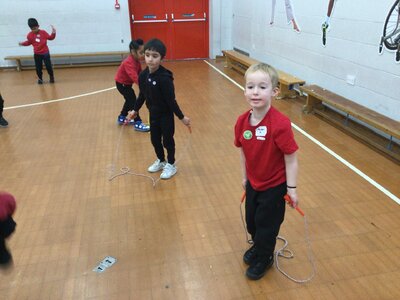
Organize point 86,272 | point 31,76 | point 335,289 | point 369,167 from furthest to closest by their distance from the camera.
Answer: point 31,76, point 369,167, point 86,272, point 335,289

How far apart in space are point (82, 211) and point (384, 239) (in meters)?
2.44

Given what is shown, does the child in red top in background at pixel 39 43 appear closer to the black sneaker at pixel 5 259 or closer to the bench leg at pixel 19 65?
the bench leg at pixel 19 65

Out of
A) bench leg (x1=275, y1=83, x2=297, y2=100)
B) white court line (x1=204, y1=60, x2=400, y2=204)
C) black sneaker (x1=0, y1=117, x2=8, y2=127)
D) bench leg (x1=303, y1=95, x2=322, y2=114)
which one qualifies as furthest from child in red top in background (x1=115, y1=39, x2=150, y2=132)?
bench leg (x1=275, y1=83, x2=297, y2=100)

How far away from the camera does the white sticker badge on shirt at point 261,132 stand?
193 cm

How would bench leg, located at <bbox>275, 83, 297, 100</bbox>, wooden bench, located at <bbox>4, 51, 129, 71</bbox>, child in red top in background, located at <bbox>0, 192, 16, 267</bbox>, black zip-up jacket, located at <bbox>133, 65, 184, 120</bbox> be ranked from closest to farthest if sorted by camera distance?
child in red top in background, located at <bbox>0, 192, 16, 267</bbox>
black zip-up jacket, located at <bbox>133, 65, 184, 120</bbox>
bench leg, located at <bbox>275, 83, 297, 100</bbox>
wooden bench, located at <bbox>4, 51, 129, 71</bbox>

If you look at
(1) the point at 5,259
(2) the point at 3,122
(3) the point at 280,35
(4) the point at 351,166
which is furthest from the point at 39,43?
(1) the point at 5,259

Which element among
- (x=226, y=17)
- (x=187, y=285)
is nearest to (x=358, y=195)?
(x=187, y=285)

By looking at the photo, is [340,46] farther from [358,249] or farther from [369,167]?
[358,249]

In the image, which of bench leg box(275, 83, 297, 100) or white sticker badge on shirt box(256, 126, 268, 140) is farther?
bench leg box(275, 83, 297, 100)

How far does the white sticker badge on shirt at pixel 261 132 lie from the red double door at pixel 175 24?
870cm

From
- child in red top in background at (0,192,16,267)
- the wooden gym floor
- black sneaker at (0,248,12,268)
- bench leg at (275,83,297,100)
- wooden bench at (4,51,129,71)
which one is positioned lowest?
the wooden gym floor

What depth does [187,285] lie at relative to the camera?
2.28m

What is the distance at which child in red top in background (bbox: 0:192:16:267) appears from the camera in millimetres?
1614

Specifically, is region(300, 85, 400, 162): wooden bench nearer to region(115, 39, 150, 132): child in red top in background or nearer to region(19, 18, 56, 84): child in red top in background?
region(115, 39, 150, 132): child in red top in background
